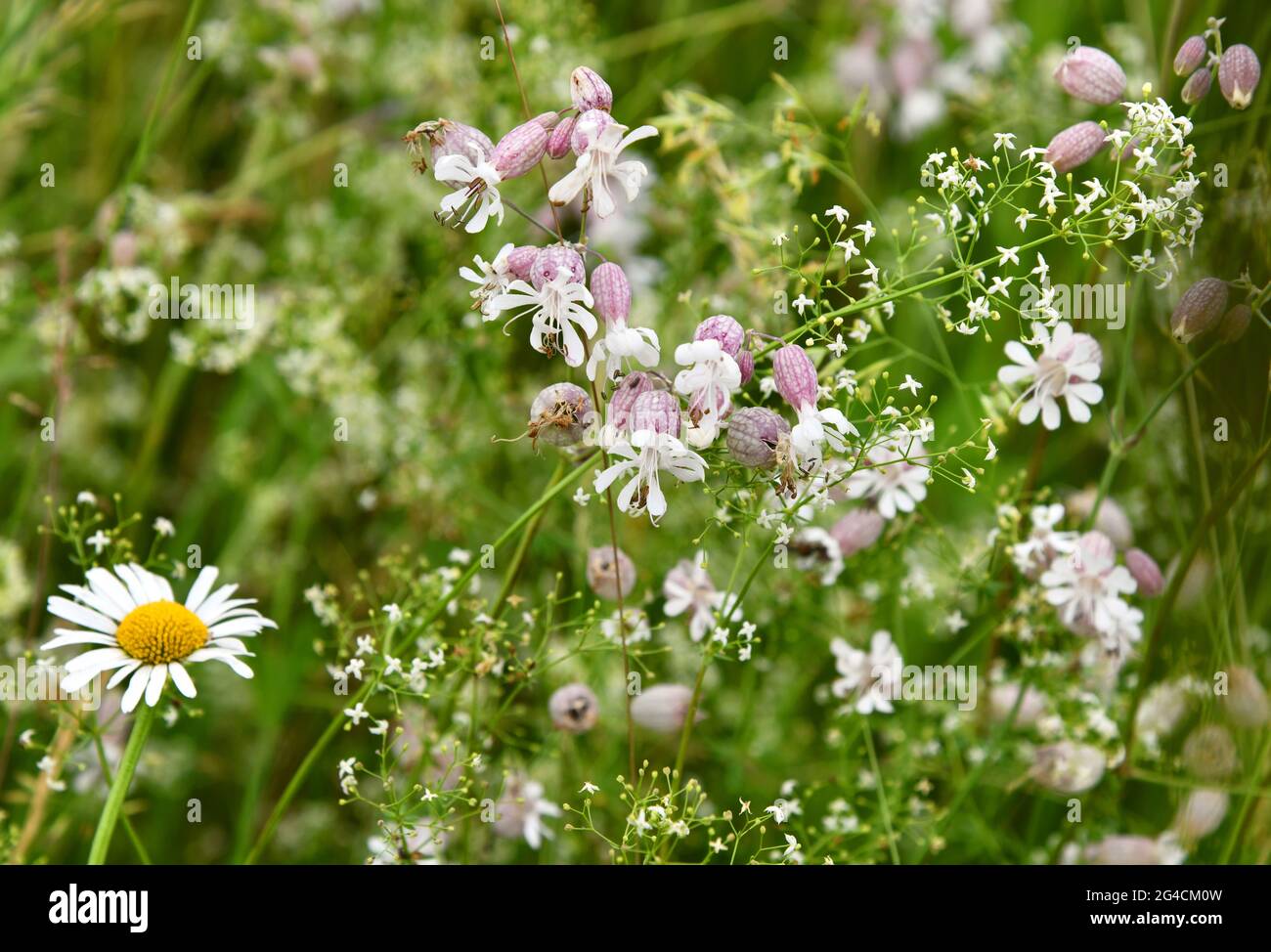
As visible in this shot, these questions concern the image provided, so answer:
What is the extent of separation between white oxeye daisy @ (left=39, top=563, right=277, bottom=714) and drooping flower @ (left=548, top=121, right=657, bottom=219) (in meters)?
0.59

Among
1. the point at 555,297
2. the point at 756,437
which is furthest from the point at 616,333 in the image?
the point at 756,437

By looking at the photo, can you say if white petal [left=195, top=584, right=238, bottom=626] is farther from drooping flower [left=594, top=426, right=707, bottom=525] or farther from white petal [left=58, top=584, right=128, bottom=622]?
drooping flower [left=594, top=426, right=707, bottom=525]

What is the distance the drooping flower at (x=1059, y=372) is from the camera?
1.43 meters

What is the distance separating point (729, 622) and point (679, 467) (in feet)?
0.88

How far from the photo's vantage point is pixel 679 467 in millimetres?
1245

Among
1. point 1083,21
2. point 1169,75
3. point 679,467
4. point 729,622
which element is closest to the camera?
point 679,467

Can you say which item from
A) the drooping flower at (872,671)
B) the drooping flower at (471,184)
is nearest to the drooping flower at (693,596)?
the drooping flower at (872,671)

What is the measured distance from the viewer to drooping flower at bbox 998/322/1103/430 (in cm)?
143

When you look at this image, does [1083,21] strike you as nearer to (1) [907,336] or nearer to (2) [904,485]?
(1) [907,336]

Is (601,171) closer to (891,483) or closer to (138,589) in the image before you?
(891,483)

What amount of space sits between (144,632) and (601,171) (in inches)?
29.4

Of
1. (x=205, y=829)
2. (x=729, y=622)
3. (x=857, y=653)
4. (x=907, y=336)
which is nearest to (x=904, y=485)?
(x=857, y=653)

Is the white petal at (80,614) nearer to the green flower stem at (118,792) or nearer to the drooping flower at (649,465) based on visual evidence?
the green flower stem at (118,792)

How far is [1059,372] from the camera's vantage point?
148 centimetres
